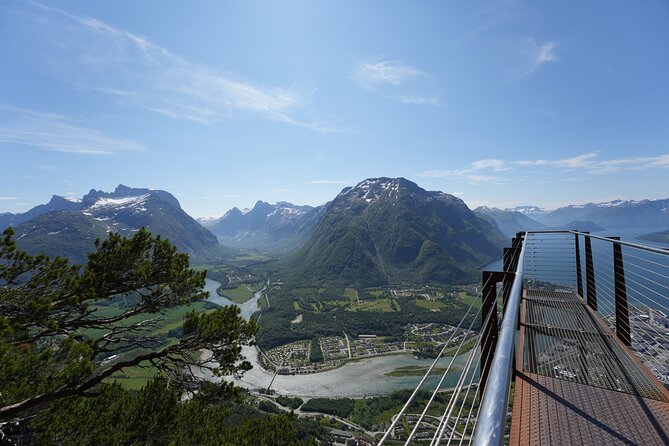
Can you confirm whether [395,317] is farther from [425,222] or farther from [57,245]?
[57,245]

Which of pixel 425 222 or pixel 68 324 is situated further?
pixel 425 222

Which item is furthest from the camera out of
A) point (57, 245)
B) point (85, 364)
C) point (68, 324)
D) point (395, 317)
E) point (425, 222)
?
point (425, 222)

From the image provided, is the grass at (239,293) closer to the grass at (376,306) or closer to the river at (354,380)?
the grass at (376,306)

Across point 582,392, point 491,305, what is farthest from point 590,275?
point 491,305

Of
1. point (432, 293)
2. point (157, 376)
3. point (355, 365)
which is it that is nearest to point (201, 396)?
point (157, 376)

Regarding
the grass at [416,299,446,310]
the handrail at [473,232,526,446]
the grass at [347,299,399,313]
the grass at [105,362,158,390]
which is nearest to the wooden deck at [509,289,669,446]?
the handrail at [473,232,526,446]

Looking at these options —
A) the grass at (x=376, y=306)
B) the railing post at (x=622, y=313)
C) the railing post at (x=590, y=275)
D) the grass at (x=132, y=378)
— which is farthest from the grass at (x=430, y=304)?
the railing post at (x=622, y=313)
